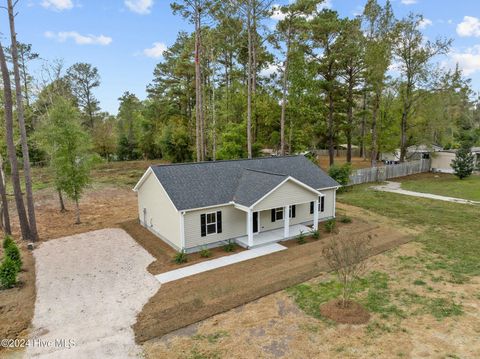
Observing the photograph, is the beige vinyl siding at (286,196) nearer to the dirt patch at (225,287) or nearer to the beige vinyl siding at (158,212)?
the dirt patch at (225,287)

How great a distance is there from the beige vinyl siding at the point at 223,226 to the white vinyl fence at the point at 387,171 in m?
16.8

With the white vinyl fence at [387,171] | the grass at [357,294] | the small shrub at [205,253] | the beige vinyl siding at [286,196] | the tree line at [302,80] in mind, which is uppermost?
the tree line at [302,80]

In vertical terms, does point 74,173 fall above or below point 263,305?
above

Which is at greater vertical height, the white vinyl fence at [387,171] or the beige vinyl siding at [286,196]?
the beige vinyl siding at [286,196]

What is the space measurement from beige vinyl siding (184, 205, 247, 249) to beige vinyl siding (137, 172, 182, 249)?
1.58 feet

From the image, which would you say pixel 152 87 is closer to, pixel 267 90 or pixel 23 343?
pixel 267 90

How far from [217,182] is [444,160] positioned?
33.0m

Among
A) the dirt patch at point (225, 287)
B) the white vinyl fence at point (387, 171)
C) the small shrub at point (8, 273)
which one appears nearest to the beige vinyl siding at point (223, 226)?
the dirt patch at point (225, 287)

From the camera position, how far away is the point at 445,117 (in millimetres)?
36625

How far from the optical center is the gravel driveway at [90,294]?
7.95 meters

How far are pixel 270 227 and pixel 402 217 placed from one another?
8.98 m

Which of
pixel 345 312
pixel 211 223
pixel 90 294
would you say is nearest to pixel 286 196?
pixel 211 223

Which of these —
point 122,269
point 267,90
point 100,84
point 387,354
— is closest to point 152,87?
point 100,84

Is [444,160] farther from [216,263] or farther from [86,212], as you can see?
[86,212]
